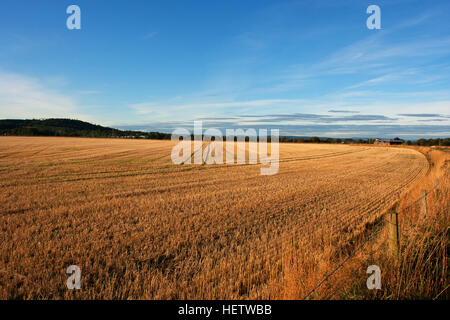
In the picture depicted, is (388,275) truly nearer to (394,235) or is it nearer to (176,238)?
(394,235)

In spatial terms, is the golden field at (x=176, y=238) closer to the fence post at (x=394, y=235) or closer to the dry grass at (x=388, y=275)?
the dry grass at (x=388, y=275)

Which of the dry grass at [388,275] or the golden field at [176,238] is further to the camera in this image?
the golden field at [176,238]

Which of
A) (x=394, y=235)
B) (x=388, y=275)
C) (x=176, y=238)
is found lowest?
(x=176, y=238)

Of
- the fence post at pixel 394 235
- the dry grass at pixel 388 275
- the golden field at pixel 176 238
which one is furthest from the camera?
the golden field at pixel 176 238

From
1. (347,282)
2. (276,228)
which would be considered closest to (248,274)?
(347,282)

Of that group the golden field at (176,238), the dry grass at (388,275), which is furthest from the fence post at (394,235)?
the golden field at (176,238)

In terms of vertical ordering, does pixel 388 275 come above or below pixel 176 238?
above

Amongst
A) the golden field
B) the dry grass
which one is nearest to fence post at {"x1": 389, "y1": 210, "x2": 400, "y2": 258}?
the dry grass

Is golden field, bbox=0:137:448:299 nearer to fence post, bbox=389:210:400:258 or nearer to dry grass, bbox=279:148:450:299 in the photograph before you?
dry grass, bbox=279:148:450:299

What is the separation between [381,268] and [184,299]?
334 centimetres

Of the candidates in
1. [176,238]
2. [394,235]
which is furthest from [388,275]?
[176,238]

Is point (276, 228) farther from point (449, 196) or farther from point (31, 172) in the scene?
point (31, 172)

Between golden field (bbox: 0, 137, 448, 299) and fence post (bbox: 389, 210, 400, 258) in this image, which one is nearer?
fence post (bbox: 389, 210, 400, 258)
